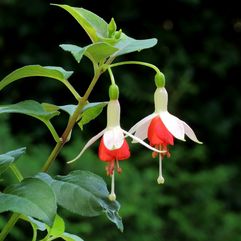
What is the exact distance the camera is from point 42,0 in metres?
2.77

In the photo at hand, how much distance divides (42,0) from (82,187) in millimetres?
2125

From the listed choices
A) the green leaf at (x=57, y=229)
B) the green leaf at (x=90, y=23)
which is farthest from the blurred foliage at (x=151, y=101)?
the green leaf at (x=90, y=23)

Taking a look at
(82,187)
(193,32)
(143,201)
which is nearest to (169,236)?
(143,201)

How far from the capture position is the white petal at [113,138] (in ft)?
2.26

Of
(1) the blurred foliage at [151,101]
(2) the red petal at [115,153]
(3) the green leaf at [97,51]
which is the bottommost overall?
(2) the red petal at [115,153]

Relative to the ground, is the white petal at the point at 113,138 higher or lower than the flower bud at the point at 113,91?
lower

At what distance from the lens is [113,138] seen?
70 centimetres

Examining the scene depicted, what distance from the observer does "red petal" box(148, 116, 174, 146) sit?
2.32ft

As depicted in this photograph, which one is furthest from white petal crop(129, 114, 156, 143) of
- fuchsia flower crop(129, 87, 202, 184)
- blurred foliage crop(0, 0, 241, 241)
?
blurred foliage crop(0, 0, 241, 241)

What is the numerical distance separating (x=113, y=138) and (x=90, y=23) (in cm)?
12

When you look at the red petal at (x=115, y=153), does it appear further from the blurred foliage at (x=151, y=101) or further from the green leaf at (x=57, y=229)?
the blurred foliage at (x=151, y=101)

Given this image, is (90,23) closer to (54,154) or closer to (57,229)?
(54,154)

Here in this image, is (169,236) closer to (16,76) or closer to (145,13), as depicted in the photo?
(145,13)

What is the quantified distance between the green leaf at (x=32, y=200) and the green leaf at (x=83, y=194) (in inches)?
1.0
